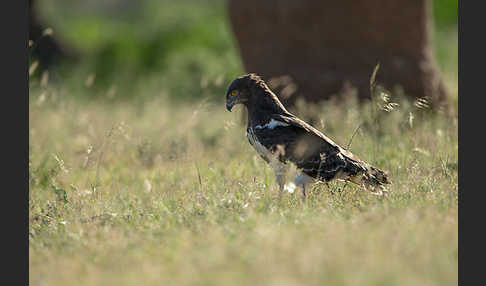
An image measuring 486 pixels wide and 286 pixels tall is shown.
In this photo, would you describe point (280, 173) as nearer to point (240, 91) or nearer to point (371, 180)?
point (371, 180)

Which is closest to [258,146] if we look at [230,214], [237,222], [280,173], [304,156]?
[280,173]

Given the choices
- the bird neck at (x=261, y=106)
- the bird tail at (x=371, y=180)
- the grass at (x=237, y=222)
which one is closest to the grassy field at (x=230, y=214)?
the grass at (x=237, y=222)

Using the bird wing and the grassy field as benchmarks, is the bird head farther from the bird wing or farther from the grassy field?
the bird wing

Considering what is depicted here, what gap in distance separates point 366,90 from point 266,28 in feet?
6.27

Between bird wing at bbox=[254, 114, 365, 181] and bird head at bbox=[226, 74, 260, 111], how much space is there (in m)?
0.53

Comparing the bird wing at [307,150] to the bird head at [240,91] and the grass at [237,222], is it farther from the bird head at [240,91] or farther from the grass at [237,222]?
the bird head at [240,91]

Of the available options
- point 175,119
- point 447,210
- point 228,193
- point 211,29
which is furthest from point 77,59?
point 447,210

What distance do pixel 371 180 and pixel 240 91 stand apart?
5.18ft

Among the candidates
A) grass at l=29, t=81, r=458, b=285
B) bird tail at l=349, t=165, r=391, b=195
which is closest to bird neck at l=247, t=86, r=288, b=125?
grass at l=29, t=81, r=458, b=285

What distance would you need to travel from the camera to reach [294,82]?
10.2 m

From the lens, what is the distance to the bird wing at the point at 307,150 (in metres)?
5.62

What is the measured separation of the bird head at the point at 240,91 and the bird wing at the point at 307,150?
0.53 m

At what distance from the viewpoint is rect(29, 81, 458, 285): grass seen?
3605 mm

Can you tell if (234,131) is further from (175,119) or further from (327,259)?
(327,259)
